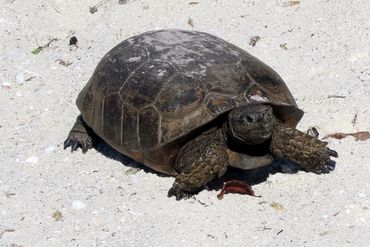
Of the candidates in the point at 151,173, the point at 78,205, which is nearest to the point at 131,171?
the point at 151,173

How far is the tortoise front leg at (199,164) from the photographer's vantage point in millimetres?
4785

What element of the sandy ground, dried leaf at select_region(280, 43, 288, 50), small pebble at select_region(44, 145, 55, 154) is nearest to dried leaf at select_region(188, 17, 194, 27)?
the sandy ground

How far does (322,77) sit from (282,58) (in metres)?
0.46

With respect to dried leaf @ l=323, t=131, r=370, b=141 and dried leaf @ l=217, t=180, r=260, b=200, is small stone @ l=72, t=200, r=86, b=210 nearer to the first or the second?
dried leaf @ l=217, t=180, r=260, b=200

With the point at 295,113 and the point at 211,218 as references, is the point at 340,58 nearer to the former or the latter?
the point at 295,113

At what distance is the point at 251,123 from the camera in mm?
4625

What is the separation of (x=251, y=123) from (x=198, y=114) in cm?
36

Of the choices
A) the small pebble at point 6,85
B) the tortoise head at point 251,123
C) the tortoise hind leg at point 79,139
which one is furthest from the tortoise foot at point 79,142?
the tortoise head at point 251,123

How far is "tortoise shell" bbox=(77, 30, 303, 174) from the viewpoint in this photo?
15.8 ft

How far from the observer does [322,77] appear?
6.15 meters

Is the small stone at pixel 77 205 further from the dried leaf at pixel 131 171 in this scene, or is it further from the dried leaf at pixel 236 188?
the dried leaf at pixel 236 188

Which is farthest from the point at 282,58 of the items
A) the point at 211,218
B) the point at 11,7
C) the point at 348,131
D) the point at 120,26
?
the point at 11,7

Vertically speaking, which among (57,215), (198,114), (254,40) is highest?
(198,114)

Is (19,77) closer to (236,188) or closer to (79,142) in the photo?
(79,142)
